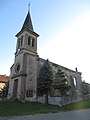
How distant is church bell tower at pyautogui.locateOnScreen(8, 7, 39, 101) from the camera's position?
92.9 ft

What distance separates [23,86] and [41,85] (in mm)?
3658

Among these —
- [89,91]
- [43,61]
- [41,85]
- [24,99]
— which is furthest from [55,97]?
[89,91]

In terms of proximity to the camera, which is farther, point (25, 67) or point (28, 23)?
point (28, 23)

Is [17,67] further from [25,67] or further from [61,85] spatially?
[61,85]

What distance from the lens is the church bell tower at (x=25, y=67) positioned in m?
28.3

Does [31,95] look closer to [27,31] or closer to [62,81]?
[62,81]

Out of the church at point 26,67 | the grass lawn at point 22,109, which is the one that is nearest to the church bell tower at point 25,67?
the church at point 26,67

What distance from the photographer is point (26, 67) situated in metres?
30.5

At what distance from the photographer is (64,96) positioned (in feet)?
97.2

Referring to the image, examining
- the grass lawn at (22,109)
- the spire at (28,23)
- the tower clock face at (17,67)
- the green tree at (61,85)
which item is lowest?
the grass lawn at (22,109)

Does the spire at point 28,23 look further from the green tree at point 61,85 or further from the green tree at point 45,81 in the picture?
the green tree at point 61,85

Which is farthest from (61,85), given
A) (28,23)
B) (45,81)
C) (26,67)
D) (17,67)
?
(28,23)

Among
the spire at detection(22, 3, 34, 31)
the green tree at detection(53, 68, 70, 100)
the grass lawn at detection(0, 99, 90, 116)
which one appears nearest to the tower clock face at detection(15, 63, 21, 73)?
the green tree at detection(53, 68, 70, 100)

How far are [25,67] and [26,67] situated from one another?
21 cm
